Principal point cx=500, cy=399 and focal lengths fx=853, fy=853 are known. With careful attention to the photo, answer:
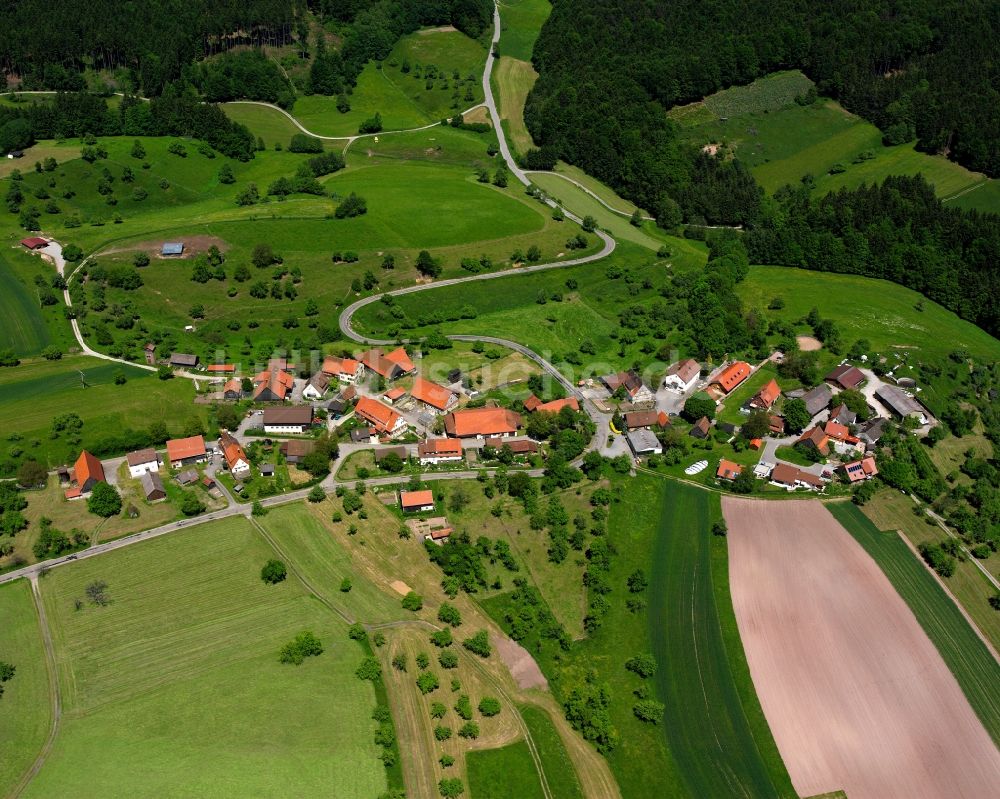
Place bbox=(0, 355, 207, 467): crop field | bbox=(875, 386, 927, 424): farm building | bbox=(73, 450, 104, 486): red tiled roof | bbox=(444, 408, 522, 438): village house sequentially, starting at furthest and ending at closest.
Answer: bbox=(875, 386, 927, 424): farm building, bbox=(444, 408, 522, 438): village house, bbox=(0, 355, 207, 467): crop field, bbox=(73, 450, 104, 486): red tiled roof

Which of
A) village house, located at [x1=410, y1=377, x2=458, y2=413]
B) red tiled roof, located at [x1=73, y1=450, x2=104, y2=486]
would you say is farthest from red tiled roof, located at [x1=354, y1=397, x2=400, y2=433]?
red tiled roof, located at [x1=73, y1=450, x2=104, y2=486]

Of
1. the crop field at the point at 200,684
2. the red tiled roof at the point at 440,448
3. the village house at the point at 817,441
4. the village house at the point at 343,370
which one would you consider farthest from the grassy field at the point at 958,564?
the village house at the point at 343,370

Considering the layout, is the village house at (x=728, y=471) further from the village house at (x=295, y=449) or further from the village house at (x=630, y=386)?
the village house at (x=295, y=449)

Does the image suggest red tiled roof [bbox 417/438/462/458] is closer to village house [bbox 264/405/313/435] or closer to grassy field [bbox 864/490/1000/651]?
village house [bbox 264/405/313/435]

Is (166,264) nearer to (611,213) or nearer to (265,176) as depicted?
(265,176)

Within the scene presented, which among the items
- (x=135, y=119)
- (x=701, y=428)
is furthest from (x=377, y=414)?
(x=135, y=119)

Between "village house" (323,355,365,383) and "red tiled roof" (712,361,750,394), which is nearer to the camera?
"village house" (323,355,365,383)

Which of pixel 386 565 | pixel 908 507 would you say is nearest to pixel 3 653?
pixel 386 565
